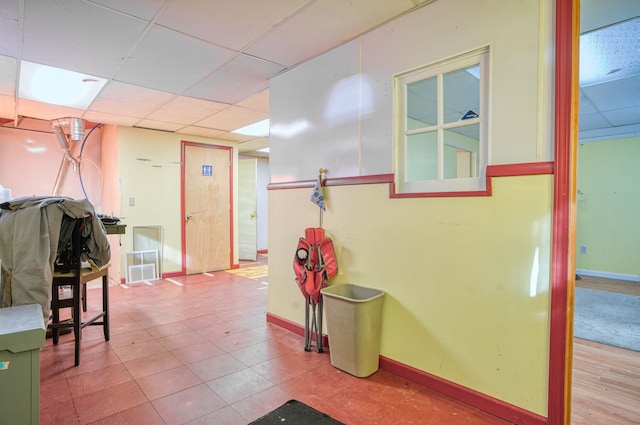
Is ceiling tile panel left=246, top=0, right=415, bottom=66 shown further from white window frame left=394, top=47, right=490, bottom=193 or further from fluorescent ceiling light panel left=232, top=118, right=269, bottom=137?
fluorescent ceiling light panel left=232, top=118, right=269, bottom=137

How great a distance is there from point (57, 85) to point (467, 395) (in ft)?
15.3

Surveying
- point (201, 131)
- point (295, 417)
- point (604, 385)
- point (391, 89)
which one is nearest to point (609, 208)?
point (604, 385)

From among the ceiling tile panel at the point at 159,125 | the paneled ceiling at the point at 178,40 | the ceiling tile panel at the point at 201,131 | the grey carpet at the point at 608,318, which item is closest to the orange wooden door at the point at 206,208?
the ceiling tile panel at the point at 201,131

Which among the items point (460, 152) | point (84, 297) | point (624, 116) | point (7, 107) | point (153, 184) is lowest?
point (84, 297)

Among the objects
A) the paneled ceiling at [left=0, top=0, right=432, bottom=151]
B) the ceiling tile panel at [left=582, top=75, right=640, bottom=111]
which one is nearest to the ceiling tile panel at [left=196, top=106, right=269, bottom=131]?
the paneled ceiling at [left=0, top=0, right=432, bottom=151]

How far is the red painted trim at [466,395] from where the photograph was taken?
71.2 inches

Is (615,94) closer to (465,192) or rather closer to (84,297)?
(465,192)

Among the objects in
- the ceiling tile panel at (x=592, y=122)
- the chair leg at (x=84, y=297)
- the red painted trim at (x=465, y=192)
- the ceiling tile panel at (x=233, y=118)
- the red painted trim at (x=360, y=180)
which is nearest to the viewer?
the red painted trim at (x=465, y=192)

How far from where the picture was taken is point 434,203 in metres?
2.18

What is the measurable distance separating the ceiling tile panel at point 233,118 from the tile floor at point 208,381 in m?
2.62

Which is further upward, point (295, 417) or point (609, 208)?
point (609, 208)

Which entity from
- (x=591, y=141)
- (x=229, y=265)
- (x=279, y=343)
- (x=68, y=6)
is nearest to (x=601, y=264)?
(x=591, y=141)

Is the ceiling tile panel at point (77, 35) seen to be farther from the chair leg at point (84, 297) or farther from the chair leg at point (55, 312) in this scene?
the chair leg at point (84, 297)

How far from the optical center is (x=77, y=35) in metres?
2.55
